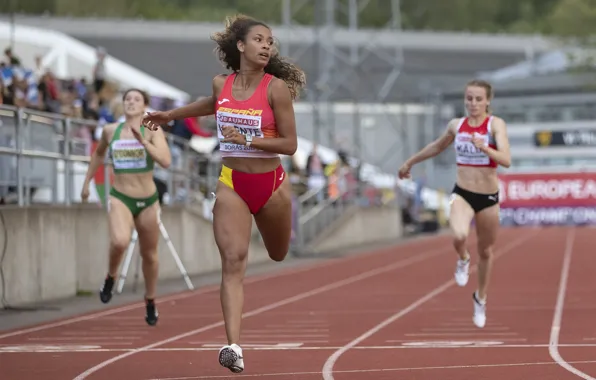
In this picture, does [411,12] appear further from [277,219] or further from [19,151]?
[277,219]

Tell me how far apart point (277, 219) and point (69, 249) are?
958 cm

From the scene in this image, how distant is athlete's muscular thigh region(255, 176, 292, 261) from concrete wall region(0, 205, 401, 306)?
7016 mm

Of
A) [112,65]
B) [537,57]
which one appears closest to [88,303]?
[112,65]

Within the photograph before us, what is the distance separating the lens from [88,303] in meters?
18.4

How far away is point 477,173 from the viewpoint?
569 inches

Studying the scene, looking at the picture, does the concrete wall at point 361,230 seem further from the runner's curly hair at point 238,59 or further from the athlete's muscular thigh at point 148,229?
the runner's curly hair at point 238,59

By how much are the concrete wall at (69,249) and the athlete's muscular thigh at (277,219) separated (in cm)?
702

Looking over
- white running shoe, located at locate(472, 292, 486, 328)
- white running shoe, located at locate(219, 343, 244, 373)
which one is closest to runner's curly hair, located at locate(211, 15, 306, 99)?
white running shoe, located at locate(219, 343, 244, 373)

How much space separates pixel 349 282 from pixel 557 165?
5745cm

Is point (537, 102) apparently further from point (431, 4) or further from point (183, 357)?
point (183, 357)

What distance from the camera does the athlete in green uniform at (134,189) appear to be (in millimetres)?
14453

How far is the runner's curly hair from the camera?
9922mm

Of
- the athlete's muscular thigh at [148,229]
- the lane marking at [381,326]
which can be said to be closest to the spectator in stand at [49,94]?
the lane marking at [381,326]

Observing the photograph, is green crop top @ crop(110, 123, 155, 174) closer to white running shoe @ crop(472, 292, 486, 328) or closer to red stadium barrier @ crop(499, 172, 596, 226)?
white running shoe @ crop(472, 292, 486, 328)
